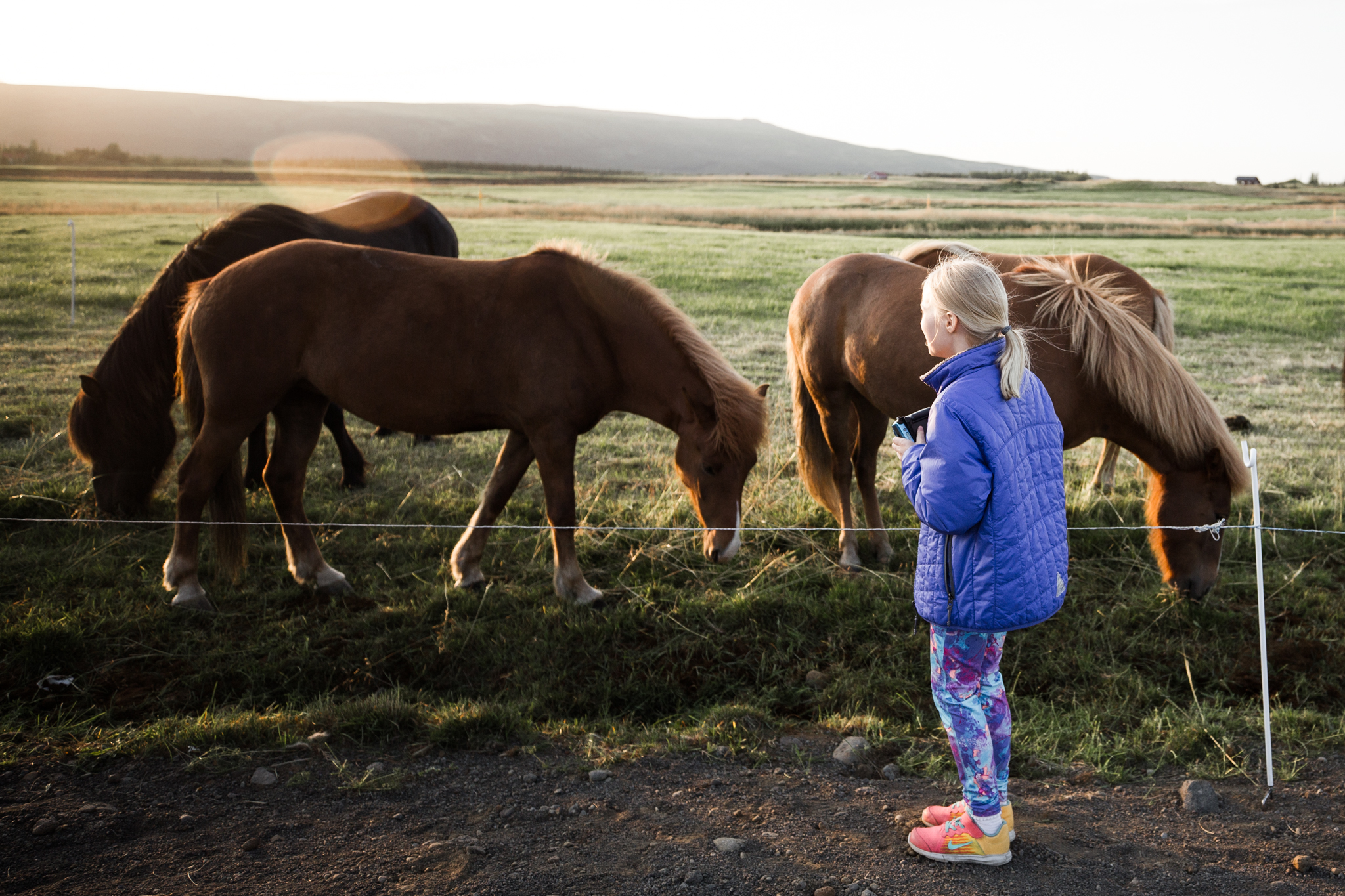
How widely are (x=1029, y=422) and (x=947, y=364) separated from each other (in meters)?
0.31

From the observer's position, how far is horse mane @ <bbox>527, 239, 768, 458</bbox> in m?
4.54

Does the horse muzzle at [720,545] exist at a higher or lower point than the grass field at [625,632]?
higher

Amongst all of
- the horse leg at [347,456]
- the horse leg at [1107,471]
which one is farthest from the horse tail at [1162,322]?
the horse leg at [347,456]

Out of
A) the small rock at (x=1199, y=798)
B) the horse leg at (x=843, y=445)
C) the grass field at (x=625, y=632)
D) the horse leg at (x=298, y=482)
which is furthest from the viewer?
the horse leg at (x=843, y=445)

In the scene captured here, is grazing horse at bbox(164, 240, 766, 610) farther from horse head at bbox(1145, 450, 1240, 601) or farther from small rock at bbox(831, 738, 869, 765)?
horse head at bbox(1145, 450, 1240, 601)

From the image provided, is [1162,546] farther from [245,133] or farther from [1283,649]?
[245,133]

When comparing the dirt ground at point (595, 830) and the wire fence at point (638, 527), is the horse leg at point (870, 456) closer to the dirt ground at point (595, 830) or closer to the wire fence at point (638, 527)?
the wire fence at point (638, 527)

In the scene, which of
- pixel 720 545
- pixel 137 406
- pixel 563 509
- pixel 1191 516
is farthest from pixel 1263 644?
pixel 137 406

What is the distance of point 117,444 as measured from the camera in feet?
18.7

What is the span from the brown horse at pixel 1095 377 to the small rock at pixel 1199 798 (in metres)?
1.61

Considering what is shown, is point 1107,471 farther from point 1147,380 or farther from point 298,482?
point 298,482

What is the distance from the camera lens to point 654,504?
614 centimetres

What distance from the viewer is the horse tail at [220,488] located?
498 centimetres

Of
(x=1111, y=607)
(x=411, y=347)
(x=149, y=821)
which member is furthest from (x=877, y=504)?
(x=149, y=821)
